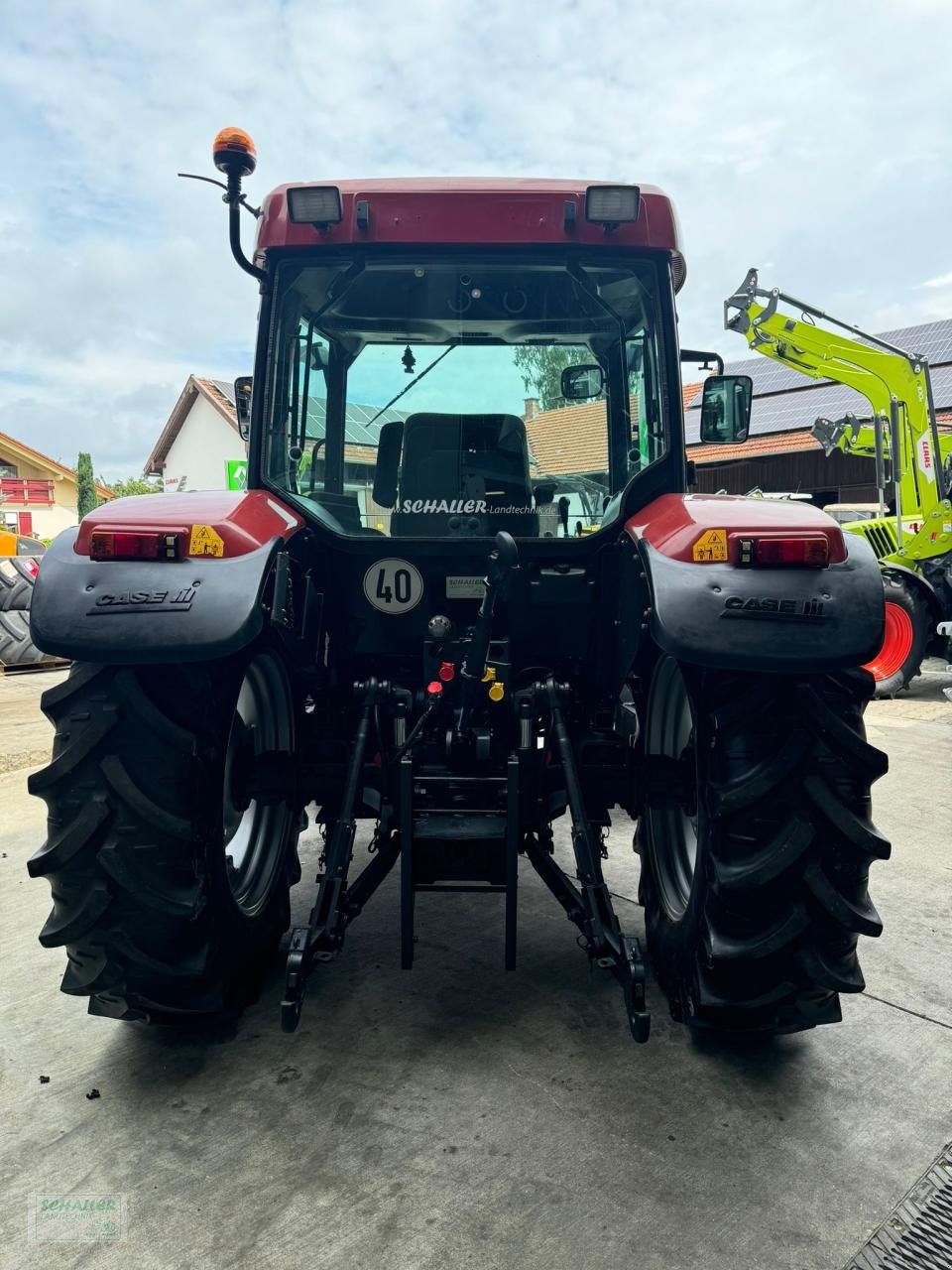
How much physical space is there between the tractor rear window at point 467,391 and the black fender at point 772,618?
83cm

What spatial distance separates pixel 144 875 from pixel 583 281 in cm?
213

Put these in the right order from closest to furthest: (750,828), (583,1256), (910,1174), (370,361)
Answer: (583,1256)
(910,1174)
(750,828)
(370,361)

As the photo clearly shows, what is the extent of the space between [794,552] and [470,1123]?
1.58 metres

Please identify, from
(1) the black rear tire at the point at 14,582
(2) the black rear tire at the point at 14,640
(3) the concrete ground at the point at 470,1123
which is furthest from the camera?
(1) the black rear tire at the point at 14,582

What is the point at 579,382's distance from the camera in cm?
291

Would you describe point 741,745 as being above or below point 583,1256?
above

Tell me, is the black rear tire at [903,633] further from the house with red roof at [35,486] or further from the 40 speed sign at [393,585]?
the house with red roof at [35,486]

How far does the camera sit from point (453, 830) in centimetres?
239

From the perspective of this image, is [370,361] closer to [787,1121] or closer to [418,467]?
[418,467]

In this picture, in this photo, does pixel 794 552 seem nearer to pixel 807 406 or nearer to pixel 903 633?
pixel 903 633

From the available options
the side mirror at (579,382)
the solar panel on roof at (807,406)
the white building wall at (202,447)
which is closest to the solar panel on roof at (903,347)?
the solar panel on roof at (807,406)

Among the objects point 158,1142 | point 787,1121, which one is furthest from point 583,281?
point 158,1142

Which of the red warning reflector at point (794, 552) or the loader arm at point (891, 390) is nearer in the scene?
the red warning reflector at point (794, 552)

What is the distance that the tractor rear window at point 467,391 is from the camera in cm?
274
